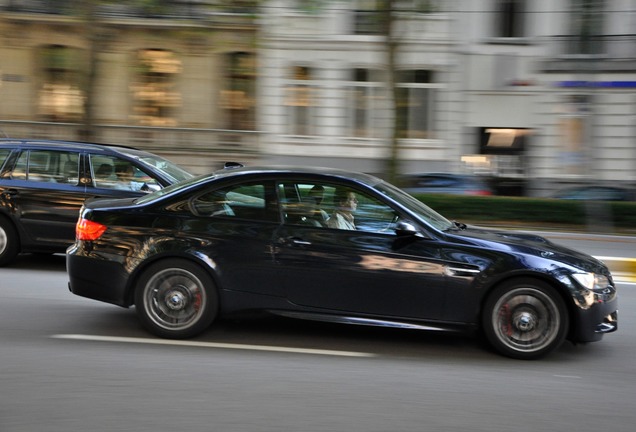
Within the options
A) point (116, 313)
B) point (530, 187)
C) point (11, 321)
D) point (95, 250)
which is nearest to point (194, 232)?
point (95, 250)

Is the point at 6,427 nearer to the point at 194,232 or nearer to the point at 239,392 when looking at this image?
the point at 239,392

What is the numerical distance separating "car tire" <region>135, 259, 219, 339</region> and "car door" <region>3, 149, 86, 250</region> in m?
3.45

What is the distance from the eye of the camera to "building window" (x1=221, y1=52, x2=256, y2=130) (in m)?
28.2

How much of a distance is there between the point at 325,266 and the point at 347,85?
2101 cm

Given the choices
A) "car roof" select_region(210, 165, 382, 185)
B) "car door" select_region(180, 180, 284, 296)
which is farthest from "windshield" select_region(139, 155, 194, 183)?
"car door" select_region(180, 180, 284, 296)

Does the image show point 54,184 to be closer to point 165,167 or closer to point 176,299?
point 165,167

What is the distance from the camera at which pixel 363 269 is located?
6.04 m

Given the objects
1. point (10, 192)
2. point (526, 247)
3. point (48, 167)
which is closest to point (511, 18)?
Result: point (48, 167)

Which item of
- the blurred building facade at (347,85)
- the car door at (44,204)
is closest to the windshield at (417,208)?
the car door at (44,204)

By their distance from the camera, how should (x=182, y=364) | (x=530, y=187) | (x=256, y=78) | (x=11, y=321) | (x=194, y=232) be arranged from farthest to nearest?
(x=256, y=78)
(x=530, y=187)
(x=11, y=321)
(x=194, y=232)
(x=182, y=364)

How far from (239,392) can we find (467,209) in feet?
46.4

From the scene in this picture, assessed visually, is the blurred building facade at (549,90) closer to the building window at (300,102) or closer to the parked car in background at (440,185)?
the building window at (300,102)

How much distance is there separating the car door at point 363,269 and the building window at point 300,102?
2090cm

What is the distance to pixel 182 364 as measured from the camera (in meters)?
5.64
